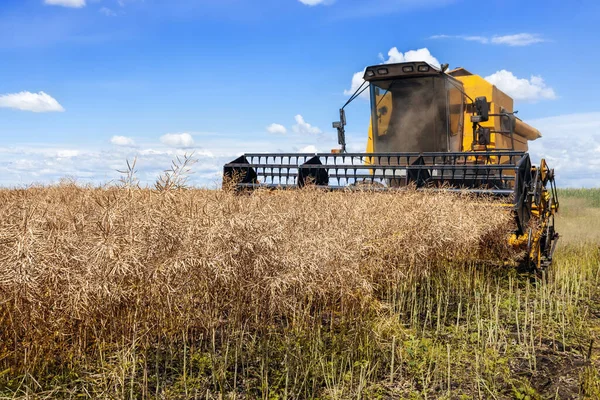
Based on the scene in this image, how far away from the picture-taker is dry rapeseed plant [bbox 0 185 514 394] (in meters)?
3.16

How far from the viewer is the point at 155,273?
3.26 metres

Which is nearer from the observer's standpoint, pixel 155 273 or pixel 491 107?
pixel 155 273

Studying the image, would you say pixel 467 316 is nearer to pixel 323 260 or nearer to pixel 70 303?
pixel 323 260

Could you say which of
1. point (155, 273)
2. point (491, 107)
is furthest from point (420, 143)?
point (155, 273)

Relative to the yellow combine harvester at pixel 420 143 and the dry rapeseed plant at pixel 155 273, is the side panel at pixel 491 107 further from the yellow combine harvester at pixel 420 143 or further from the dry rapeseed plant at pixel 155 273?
the dry rapeseed plant at pixel 155 273

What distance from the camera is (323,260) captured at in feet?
12.5

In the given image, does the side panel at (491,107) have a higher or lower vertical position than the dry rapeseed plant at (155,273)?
higher

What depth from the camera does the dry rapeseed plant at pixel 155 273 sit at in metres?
3.16

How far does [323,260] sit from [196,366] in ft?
3.52

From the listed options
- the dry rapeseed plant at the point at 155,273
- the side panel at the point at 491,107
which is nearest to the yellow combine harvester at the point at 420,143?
the side panel at the point at 491,107

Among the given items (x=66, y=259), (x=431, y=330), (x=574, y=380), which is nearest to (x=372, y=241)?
(x=431, y=330)

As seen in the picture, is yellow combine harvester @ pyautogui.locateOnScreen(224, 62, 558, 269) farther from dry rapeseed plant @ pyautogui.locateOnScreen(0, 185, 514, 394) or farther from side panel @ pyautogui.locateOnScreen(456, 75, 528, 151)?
dry rapeseed plant @ pyautogui.locateOnScreen(0, 185, 514, 394)

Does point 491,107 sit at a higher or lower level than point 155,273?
higher

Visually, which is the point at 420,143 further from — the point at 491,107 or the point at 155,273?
the point at 155,273
